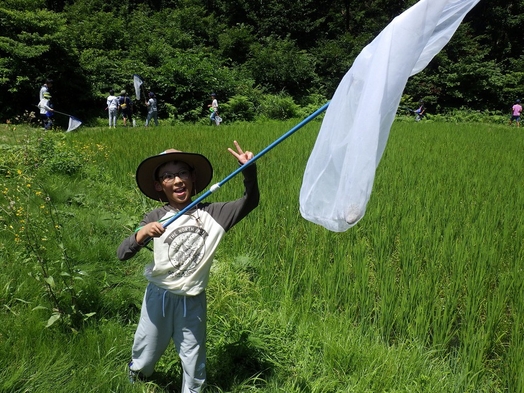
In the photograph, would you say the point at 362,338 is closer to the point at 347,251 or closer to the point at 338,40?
the point at 347,251

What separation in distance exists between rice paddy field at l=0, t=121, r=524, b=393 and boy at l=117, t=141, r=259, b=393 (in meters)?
0.26

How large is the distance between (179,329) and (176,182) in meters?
0.55

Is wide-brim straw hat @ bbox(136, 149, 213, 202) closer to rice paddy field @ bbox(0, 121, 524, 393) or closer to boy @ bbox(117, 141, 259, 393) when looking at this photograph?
boy @ bbox(117, 141, 259, 393)

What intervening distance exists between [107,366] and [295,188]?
264 cm

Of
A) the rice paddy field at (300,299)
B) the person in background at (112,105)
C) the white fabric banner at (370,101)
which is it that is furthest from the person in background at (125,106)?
the white fabric banner at (370,101)

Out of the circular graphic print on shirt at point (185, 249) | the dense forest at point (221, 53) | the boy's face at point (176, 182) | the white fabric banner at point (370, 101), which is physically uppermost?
the dense forest at point (221, 53)

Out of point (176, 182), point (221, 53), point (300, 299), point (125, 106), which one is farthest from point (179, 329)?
point (221, 53)

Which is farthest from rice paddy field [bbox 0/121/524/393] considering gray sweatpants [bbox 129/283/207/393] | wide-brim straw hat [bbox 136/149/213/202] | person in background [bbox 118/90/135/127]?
person in background [bbox 118/90/135/127]

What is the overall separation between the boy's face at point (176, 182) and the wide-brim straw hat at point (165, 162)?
0.02 m

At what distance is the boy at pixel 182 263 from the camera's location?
153cm

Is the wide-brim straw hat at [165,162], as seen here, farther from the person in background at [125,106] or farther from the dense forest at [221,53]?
the dense forest at [221,53]

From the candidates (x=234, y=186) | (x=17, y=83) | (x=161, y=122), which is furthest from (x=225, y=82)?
(x=234, y=186)

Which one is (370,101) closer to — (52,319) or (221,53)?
(52,319)

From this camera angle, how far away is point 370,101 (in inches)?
45.9
